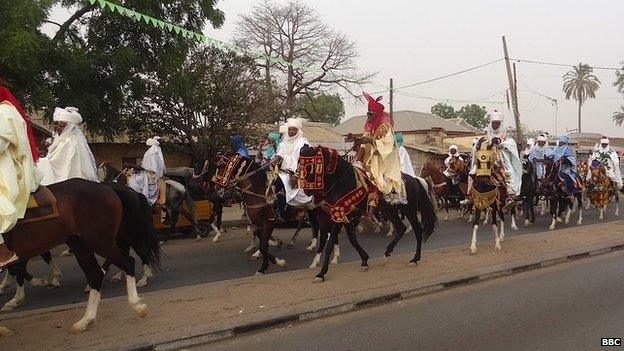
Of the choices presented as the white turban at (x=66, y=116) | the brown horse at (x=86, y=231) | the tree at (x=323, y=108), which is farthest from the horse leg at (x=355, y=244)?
the tree at (x=323, y=108)

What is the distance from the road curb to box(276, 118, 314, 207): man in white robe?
93.7 inches

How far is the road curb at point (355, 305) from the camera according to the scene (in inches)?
212

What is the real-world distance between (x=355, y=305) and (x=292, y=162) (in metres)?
3.30

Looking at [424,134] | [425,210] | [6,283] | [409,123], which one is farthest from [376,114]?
[409,123]

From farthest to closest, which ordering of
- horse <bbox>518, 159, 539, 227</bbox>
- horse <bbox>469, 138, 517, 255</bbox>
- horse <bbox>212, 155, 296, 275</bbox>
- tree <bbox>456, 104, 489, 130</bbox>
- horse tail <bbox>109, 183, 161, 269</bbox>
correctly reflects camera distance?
tree <bbox>456, 104, 489, 130</bbox>
horse <bbox>518, 159, 539, 227</bbox>
horse <bbox>469, 138, 517, 255</bbox>
horse <bbox>212, 155, 296, 275</bbox>
horse tail <bbox>109, 183, 161, 269</bbox>

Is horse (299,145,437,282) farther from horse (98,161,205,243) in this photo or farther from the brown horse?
horse (98,161,205,243)

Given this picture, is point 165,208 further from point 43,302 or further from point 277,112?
point 277,112

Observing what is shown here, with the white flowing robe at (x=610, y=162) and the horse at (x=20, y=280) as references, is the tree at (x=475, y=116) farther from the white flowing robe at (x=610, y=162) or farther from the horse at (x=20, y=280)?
the horse at (x=20, y=280)

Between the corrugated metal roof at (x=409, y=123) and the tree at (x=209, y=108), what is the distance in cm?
2318

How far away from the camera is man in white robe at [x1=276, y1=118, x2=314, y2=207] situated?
Result: 8.91 meters

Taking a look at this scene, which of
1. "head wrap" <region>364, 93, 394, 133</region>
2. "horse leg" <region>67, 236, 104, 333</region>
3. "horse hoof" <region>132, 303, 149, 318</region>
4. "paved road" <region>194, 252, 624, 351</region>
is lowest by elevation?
"paved road" <region>194, 252, 624, 351</region>

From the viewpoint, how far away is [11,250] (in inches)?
200

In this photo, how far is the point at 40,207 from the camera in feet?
17.4

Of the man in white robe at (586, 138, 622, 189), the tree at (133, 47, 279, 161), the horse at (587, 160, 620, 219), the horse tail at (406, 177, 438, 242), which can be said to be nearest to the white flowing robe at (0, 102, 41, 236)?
the horse tail at (406, 177, 438, 242)
